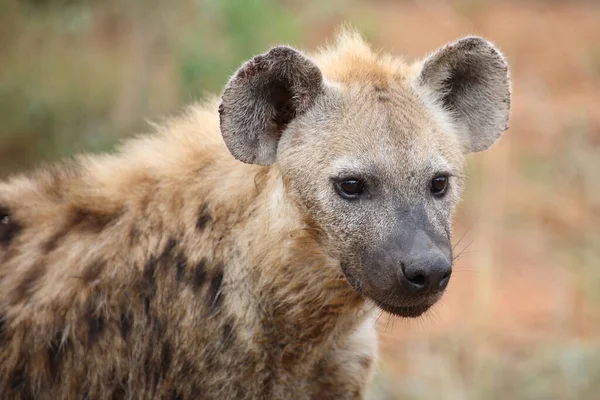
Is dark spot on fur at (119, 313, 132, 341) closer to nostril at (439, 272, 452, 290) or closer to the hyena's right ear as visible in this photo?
the hyena's right ear

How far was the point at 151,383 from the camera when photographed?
3469mm

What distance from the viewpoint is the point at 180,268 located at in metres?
3.48

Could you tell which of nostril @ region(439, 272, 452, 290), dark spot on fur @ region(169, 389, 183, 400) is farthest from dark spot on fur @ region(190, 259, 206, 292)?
nostril @ region(439, 272, 452, 290)

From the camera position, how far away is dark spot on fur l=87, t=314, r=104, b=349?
3.53m

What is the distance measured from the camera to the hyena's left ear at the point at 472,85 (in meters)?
3.45

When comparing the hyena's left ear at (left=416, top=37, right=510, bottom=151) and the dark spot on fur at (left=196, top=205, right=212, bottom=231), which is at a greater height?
the hyena's left ear at (left=416, top=37, right=510, bottom=151)

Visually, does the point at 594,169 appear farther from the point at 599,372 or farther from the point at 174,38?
the point at 174,38

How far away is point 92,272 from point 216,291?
48 centimetres

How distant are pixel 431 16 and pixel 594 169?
5158 millimetres

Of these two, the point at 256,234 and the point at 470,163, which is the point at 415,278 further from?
the point at 470,163

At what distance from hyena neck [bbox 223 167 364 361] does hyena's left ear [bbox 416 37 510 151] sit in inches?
26.6

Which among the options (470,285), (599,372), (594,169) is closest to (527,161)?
(594,169)

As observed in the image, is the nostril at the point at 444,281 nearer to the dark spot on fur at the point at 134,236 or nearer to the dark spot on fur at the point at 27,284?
the dark spot on fur at the point at 134,236

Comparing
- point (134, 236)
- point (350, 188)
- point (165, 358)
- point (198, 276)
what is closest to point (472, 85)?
Answer: point (350, 188)
